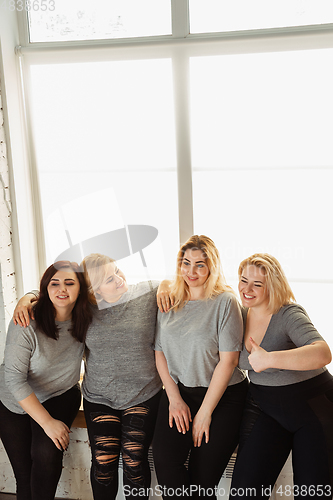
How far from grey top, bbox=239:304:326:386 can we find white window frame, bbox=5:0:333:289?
1.98 ft

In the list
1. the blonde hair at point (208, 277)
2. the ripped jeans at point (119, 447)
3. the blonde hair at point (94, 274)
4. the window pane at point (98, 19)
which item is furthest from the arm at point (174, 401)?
the window pane at point (98, 19)

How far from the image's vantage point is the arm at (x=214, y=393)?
148cm

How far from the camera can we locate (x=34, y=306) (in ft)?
5.21

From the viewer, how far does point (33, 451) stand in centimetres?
154

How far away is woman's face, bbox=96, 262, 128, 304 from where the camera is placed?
1644 millimetres

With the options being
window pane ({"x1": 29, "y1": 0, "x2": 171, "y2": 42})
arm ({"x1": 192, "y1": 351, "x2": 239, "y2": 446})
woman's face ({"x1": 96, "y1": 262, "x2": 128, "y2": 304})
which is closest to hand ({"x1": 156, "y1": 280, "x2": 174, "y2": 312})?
woman's face ({"x1": 96, "y1": 262, "x2": 128, "y2": 304})

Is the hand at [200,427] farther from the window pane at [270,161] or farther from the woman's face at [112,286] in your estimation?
the window pane at [270,161]

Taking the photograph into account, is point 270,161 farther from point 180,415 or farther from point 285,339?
point 180,415

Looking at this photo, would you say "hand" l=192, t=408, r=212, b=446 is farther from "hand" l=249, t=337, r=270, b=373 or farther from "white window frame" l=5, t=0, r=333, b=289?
"white window frame" l=5, t=0, r=333, b=289

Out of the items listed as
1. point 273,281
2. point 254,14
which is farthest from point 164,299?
point 254,14

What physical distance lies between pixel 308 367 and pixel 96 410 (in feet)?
2.58

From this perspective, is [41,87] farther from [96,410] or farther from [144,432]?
[144,432]

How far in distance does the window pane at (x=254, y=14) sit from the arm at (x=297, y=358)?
126 centimetres

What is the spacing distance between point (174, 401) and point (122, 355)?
Answer: 0.85 ft
